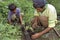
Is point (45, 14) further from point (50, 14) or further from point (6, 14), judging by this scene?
point (6, 14)

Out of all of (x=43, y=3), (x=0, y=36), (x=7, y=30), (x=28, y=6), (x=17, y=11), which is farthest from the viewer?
(x=28, y=6)

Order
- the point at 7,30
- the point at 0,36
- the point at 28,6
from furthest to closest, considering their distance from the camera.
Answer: the point at 28,6 < the point at 7,30 < the point at 0,36

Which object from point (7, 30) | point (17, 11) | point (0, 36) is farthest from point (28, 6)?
point (0, 36)

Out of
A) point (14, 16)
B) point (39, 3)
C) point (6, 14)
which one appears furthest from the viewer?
point (6, 14)

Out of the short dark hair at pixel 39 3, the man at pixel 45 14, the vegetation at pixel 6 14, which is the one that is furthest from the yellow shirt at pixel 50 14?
the vegetation at pixel 6 14

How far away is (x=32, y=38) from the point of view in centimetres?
417

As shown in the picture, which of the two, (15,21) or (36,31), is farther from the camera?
(15,21)

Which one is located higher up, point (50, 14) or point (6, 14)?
point (50, 14)

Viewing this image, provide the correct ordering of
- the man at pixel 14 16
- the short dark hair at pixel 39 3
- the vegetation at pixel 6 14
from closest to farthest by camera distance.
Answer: the short dark hair at pixel 39 3 < the vegetation at pixel 6 14 < the man at pixel 14 16

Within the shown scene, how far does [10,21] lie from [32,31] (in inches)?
33.3

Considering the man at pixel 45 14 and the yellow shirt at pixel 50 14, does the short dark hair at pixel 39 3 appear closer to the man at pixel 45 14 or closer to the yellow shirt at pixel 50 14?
the man at pixel 45 14

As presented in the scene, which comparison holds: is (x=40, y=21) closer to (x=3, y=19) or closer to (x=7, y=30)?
(x=7, y=30)

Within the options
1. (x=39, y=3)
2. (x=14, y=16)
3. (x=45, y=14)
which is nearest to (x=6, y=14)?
(x=14, y=16)

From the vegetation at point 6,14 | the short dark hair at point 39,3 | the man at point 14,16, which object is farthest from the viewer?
the man at point 14,16
